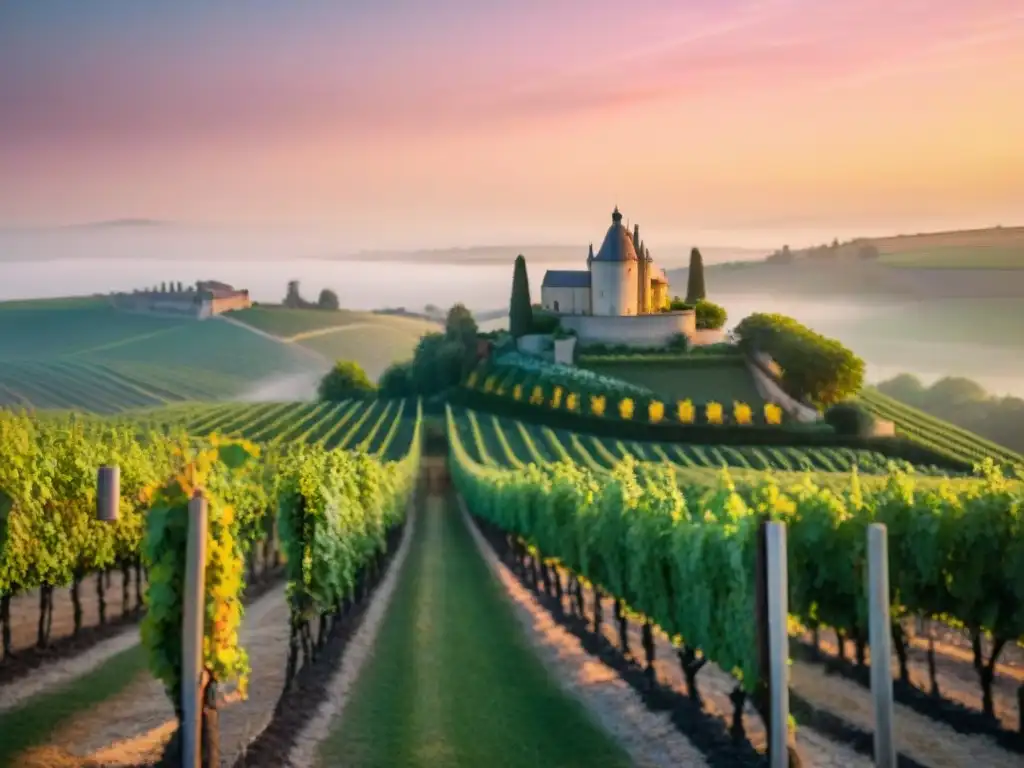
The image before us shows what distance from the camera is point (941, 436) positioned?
13.2 m

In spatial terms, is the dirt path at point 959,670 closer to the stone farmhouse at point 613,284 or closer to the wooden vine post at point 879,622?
the wooden vine post at point 879,622

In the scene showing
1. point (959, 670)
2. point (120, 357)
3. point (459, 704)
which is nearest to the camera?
point (459, 704)

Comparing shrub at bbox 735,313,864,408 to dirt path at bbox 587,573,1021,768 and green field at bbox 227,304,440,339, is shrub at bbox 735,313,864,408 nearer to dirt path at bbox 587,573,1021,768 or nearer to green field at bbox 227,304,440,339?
green field at bbox 227,304,440,339

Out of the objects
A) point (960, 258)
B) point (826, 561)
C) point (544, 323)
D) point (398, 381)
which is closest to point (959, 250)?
point (960, 258)

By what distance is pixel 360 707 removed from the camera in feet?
21.5

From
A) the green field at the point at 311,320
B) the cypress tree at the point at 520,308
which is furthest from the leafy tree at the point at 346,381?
the cypress tree at the point at 520,308

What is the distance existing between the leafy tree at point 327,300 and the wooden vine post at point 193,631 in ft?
36.3

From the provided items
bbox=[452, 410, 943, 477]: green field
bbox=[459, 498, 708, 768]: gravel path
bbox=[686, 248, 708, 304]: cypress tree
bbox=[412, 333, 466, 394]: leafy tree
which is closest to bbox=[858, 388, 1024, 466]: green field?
bbox=[452, 410, 943, 477]: green field

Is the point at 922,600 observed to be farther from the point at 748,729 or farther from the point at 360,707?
the point at 360,707

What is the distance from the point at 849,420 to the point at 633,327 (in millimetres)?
7651

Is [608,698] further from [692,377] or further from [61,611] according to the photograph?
[692,377]

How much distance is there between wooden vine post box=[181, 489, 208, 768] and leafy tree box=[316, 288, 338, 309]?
11057 mm

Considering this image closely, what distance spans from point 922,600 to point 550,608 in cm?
396

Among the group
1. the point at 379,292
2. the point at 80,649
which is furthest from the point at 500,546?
the point at 80,649
